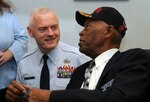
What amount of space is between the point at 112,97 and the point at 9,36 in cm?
103

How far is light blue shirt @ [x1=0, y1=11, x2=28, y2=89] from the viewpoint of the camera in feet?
6.97

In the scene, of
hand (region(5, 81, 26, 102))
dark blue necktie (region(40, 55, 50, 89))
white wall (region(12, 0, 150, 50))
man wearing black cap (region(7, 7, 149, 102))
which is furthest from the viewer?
white wall (region(12, 0, 150, 50))

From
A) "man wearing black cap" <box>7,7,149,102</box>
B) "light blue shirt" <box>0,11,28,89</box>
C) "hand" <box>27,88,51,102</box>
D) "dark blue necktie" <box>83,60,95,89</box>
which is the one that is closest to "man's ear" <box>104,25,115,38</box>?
"man wearing black cap" <box>7,7,149,102</box>

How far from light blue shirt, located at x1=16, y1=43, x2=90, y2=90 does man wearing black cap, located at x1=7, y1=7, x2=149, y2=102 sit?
233 millimetres

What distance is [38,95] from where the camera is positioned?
58.2 inches

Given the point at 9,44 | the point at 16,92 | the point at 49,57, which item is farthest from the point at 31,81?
the point at 16,92

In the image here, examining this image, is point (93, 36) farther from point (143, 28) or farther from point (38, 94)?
point (143, 28)

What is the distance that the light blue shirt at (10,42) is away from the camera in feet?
6.97

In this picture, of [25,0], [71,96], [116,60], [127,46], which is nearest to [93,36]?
[116,60]

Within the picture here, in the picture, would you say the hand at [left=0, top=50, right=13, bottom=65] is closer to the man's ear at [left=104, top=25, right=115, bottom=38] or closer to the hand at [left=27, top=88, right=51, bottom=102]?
the hand at [left=27, top=88, right=51, bottom=102]

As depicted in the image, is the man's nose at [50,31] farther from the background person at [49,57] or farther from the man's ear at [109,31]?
the man's ear at [109,31]

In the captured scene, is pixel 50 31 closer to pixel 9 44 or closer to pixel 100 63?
pixel 9 44

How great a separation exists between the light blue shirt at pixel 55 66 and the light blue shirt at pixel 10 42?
7 cm

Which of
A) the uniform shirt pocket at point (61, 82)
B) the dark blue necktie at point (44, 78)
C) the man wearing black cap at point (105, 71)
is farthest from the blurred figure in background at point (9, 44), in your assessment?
the man wearing black cap at point (105, 71)
